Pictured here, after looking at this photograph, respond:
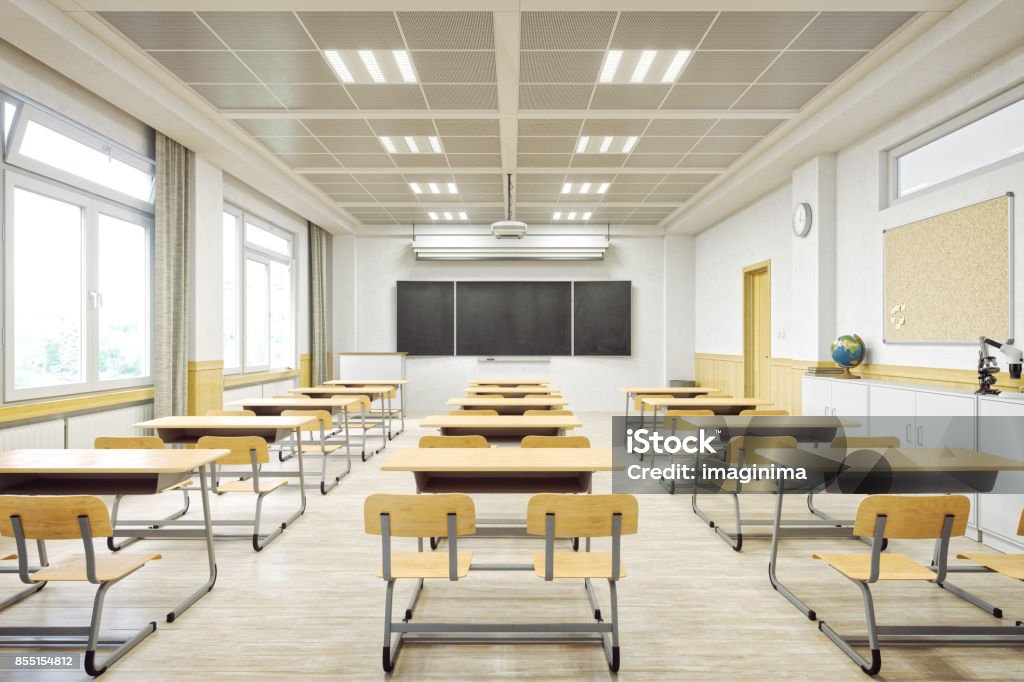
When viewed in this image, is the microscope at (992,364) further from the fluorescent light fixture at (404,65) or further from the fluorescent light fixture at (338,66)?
the fluorescent light fixture at (338,66)

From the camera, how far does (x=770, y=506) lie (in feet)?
14.7

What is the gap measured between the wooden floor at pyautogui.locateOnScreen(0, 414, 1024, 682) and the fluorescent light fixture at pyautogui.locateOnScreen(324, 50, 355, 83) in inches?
137

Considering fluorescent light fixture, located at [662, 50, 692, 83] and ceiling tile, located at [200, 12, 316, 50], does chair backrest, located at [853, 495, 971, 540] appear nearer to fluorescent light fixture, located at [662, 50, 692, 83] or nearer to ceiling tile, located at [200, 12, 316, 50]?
fluorescent light fixture, located at [662, 50, 692, 83]

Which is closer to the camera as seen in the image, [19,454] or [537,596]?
[537,596]

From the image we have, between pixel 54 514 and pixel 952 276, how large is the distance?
573 centimetres

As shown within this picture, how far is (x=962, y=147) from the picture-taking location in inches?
176

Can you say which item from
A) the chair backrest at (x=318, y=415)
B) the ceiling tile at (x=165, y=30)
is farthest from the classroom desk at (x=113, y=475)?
the ceiling tile at (x=165, y=30)

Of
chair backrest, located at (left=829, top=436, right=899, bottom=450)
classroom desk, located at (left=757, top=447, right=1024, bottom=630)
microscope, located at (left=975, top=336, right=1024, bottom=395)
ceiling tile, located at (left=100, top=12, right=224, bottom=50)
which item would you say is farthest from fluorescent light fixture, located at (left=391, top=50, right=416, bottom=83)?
microscope, located at (left=975, top=336, right=1024, bottom=395)

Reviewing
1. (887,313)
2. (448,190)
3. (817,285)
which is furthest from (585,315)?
(887,313)

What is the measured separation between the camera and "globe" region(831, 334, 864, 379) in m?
5.44

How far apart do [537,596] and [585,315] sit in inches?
327

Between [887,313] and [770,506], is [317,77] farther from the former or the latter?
[887,313]

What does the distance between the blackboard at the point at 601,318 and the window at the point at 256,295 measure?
16.6 feet

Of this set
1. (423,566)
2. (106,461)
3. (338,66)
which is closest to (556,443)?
(423,566)
